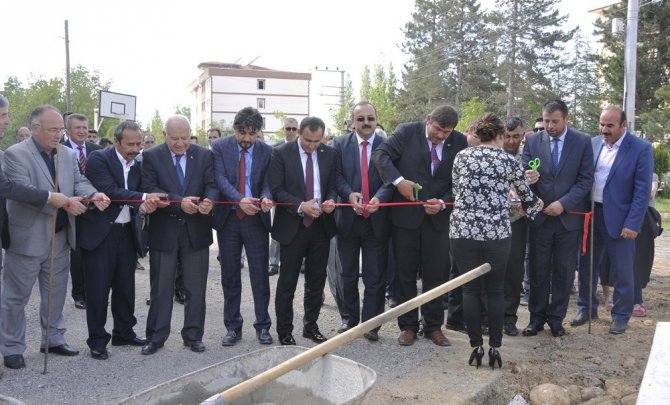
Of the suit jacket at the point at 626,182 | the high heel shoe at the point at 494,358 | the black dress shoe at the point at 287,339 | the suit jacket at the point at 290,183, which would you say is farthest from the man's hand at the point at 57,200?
the suit jacket at the point at 626,182

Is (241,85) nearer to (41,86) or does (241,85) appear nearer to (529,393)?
(41,86)

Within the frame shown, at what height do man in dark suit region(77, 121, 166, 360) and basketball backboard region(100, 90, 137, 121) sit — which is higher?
basketball backboard region(100, 90, 137, 121)

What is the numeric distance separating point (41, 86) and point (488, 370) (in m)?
41.4

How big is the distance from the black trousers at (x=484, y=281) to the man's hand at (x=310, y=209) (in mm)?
1309

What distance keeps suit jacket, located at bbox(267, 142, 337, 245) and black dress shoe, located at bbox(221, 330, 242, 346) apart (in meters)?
1.03

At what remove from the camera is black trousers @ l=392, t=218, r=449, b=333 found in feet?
19.4

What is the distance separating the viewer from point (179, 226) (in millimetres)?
5609

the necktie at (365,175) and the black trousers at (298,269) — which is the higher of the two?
the necktie at (365,175)

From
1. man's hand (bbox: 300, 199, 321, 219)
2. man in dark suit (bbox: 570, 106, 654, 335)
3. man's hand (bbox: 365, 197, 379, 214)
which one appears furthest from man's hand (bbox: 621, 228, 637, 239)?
man's hand (bbox: 300, 199, 321, 219)

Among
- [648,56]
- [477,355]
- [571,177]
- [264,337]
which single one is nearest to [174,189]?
[264,337]

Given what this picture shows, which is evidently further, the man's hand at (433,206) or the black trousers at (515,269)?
the black trousers at (515,269)

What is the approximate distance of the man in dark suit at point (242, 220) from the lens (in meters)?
5.82

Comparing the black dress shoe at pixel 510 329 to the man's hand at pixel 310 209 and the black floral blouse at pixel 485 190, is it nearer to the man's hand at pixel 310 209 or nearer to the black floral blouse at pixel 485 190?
the black floral blouse at pixel 485 190

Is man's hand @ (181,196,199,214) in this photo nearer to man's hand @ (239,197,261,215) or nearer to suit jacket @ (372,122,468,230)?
man's hand @ (239,197,261,215)
